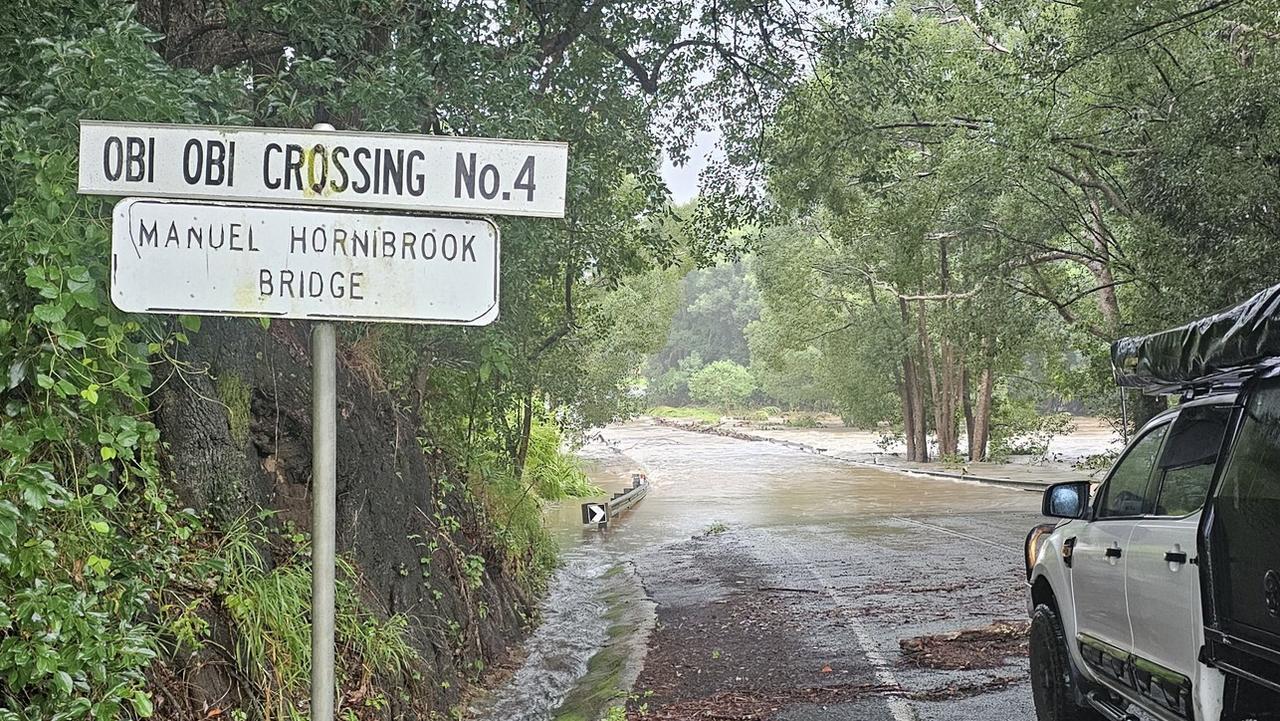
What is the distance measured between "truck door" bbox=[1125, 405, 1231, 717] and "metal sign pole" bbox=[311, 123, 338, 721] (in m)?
2.94

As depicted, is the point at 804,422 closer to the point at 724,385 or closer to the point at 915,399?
the point at 724,385

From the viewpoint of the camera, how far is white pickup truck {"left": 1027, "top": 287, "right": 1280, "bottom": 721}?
3.54 metres

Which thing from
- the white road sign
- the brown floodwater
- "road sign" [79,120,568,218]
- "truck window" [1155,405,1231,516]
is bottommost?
the brown floodwater

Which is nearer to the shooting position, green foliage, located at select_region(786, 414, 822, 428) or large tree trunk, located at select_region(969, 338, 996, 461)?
large tree trunk, located at select_region(969, 338, 996, 461)

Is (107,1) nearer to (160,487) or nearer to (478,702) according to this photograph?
(160,487)

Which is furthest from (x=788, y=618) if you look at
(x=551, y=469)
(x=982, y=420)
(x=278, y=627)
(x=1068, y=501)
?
(x=982, y=420)

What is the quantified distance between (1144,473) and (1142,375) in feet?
1.52

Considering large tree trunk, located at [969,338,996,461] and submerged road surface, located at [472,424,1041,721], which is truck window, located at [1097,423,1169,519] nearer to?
submerged road surface, located at [472,424,1041,721]

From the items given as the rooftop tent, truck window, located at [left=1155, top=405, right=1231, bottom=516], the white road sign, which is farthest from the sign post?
truck window, located at [left=1155, top=405, right=1231, bottom=516]

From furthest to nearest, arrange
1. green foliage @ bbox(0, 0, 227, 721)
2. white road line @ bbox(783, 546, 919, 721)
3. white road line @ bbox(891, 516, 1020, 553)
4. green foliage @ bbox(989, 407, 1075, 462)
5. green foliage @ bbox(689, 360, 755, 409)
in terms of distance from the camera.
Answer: green foliage @ bbox(689, 360, 755, 409) → green foliage @ bbox(989, 407, 1075, 462) → white road line @ bbox(891, 516, 1020, 553) → white road line @ bbox(783, 546, 919, 721) → green foliage @ bbox(0, 0, 227, 721)

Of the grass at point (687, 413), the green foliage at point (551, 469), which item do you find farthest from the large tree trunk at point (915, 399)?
the grass at point (687, 413)

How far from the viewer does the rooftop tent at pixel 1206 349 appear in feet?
11.7

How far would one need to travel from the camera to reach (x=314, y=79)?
239 inches

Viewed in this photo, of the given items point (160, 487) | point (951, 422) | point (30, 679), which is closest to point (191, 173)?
point (30, 679)
